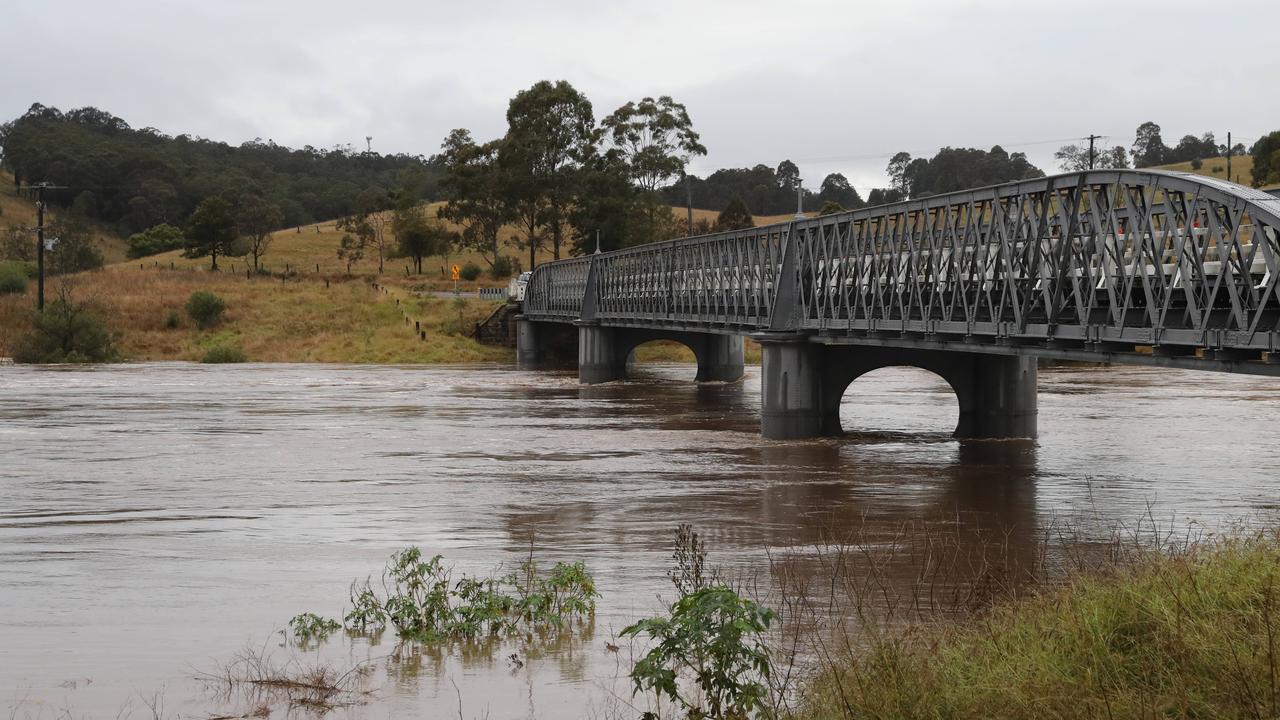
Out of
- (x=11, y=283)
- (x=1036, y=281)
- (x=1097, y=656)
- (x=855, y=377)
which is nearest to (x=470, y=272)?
(x=11, y=283)

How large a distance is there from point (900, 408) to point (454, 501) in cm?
3003

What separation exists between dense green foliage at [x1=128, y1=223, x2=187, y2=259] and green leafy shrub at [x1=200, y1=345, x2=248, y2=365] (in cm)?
6683

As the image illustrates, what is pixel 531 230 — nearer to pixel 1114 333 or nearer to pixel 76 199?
pixel 76 199

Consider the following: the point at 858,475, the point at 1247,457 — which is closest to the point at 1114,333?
the point at 858,475

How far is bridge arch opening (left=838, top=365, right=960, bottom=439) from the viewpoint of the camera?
43.7m

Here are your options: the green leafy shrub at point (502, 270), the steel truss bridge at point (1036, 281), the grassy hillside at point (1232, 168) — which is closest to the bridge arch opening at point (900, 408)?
the steel truss bridge at point (1036, 281)

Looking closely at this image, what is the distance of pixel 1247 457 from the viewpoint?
33969 mm

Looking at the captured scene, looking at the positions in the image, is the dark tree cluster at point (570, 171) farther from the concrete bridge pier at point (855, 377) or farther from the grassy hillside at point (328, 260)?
the concrete bridge pier at point (855, 377)

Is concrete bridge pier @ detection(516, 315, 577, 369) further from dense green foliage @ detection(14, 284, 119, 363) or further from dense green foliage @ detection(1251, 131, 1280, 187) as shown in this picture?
dense green foliage @ detection(1251, 131, 1280, 187)

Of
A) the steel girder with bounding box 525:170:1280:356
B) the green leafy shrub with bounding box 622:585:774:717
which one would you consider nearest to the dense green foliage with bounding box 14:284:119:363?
the steel girder with bounding box 525:170:1280:356

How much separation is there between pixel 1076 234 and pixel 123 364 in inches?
2696

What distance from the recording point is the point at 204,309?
94000 millimetres

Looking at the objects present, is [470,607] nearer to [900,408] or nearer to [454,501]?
[454,501]

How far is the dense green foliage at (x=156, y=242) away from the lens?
150m
